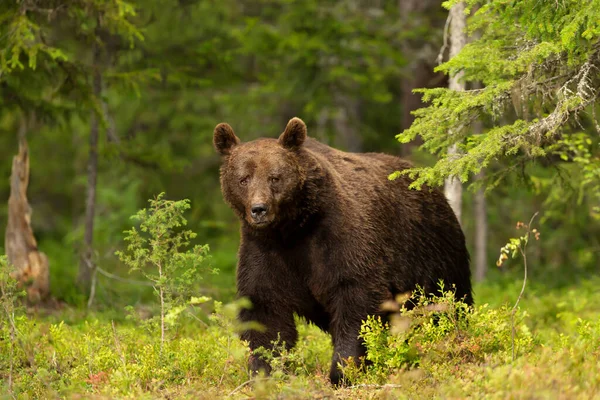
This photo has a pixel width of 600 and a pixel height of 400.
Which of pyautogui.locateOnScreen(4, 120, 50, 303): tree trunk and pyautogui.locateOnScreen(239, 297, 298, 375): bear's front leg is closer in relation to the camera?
pyautogui.locateOnScreen(239, 297, 298, 375): bear's front leg

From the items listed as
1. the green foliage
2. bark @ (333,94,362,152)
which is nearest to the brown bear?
the green foliage

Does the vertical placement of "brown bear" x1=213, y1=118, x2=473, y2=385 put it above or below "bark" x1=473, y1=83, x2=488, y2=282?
above

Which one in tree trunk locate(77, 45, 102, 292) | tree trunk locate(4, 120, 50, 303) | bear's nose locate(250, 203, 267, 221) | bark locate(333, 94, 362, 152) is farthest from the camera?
bark locate(333, 94, 362, 152)

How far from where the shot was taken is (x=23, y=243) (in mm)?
11602

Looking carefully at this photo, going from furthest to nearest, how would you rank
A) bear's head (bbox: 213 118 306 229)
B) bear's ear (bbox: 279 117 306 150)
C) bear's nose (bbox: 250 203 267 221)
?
bear's ear (bbox: 279 117 306 150)
bear's head (bbox: 213 118 306 229)
bear's nose (bbox: 250 203 267 221)

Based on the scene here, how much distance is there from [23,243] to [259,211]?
534 centimetres

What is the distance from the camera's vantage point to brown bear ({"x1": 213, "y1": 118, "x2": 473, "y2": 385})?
7711mm

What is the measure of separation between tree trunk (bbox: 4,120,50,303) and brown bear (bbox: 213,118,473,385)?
4.55m

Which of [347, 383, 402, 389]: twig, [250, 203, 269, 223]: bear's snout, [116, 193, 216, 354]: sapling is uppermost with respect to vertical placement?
[250, 203, 269, 223]: bear's snout

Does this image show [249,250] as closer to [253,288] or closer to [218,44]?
[253,288]

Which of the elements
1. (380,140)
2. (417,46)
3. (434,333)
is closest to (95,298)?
(434,333)

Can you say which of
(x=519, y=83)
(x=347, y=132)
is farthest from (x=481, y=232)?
(x=519, y=83)

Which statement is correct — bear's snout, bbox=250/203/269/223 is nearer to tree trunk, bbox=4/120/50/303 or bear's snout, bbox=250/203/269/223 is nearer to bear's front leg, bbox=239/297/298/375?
bear's front leg, bbox=239/297/298/375

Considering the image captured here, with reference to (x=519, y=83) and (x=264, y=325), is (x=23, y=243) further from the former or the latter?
(x=519, y=83)
